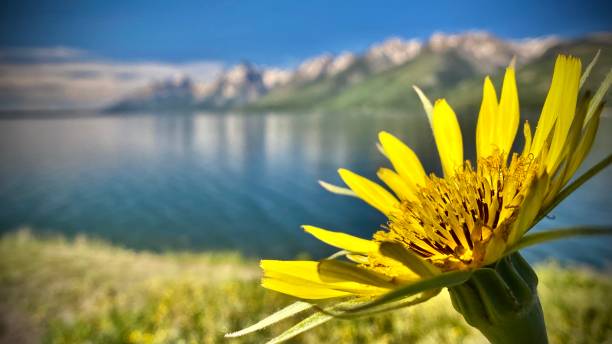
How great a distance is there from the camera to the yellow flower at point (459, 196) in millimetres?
600

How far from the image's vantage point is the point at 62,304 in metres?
5.58

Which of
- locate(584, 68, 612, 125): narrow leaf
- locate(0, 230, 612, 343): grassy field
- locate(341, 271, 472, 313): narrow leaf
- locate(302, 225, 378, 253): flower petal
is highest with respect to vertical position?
locate(584, 68, 612, 125): narrow leaf

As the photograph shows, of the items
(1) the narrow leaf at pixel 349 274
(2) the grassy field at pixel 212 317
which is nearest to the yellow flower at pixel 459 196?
(1) the narrow leaf at pixel 349 274

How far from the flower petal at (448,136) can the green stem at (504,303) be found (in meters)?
0.35

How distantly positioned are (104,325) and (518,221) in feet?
12.6

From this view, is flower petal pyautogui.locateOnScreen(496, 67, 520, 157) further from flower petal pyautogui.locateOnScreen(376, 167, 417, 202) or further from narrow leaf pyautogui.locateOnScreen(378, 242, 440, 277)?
narrow leaf pyautogui.locateOnScreen(378, 242, 440, 277)

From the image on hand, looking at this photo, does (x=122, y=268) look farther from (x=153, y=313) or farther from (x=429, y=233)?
(x=429, y=233)

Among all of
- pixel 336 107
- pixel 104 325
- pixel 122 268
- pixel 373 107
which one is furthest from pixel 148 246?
pixel 336 107

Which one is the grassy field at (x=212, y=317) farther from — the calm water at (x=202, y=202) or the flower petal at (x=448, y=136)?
the calm water at (x=202, y=202)

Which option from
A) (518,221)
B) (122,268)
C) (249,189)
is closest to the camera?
(518,221)

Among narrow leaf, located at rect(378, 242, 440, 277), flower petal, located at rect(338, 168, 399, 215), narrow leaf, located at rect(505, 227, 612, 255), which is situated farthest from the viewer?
flower petal, located at rect(338, 168, 399, 215)

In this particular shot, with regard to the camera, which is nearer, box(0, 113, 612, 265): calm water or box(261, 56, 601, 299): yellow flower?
box(261, 56, 601, 299): yellow flower

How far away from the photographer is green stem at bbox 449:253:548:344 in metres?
0.64

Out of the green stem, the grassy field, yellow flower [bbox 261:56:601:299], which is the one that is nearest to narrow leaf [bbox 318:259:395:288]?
yellow flower [bbox 261:56:601:299]
